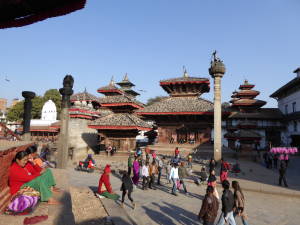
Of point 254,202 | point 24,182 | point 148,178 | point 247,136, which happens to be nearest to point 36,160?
point 24,182

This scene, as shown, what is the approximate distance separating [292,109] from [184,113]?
84.6ft

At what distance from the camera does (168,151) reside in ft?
77.8

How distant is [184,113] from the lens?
23562mm

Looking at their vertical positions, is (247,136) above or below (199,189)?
above

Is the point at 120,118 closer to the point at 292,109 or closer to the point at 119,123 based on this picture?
the point at 119,123

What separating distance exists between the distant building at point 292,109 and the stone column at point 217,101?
21.9 meters

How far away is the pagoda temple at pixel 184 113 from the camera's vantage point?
79.3ft

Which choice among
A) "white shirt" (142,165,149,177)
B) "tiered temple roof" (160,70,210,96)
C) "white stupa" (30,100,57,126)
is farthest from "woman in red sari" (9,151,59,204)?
"white stupa" (30,100,57,126)

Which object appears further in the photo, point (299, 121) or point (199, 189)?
point (299, 121)

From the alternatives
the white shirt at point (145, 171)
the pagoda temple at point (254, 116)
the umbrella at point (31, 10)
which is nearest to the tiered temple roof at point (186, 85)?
the pagoda temple at point (254, 116)

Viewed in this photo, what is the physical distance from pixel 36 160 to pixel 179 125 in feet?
63.0

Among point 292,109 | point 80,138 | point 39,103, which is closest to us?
point 80,138

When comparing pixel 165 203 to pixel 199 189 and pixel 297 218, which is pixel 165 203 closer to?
pixel 199 189

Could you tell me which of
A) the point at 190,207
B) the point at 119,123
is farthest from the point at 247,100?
the point at 190,207
